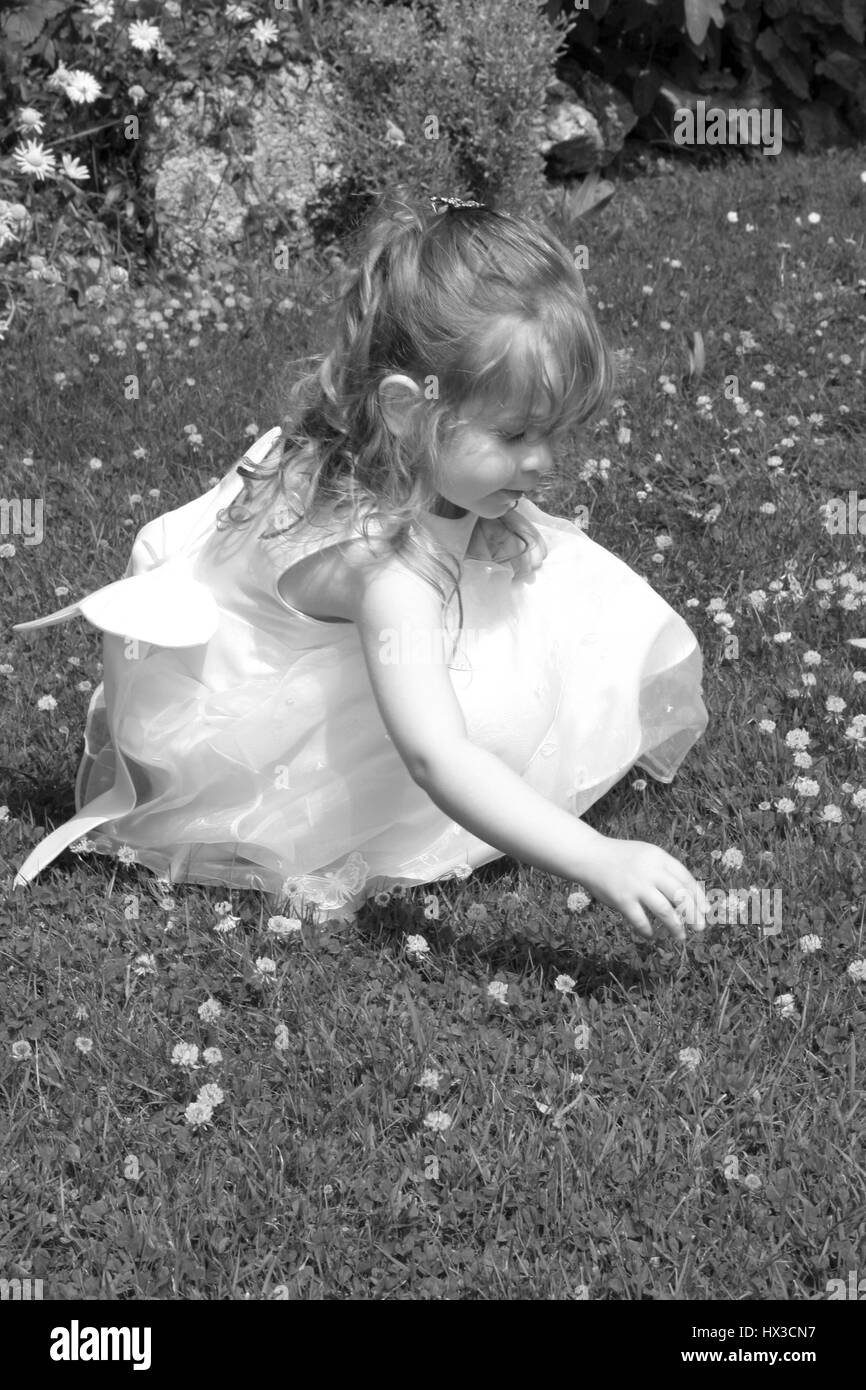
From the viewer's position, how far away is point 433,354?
2.74m

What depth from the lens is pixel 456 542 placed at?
312 cm

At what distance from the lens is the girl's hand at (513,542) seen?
330 centimetres

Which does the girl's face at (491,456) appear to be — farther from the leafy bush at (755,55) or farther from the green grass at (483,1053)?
the leafy bush at (755,55)

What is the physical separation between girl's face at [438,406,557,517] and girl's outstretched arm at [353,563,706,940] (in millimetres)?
206

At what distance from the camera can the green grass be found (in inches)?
91.5

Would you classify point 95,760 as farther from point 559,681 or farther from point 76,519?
point 76,519

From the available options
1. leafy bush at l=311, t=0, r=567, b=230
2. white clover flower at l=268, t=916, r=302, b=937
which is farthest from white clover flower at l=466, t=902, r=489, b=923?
leafy bush at l=311, t=0, r=567, b=230

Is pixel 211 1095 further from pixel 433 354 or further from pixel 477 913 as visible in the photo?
pixel 433 354

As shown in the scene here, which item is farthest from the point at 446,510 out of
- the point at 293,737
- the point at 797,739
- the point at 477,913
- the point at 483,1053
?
the point at 483,1053

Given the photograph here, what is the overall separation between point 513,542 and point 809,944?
1132mm

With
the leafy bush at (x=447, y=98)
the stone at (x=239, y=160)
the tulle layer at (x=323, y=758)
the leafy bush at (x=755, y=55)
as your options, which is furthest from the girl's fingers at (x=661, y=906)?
the leafy bush at (x=755, y=55)

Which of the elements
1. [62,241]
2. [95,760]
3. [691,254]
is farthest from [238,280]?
[95,760]

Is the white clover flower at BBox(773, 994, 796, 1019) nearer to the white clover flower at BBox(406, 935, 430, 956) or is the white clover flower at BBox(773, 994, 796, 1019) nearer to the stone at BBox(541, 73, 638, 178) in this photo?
the white clover flower at BBox(406, 935, 430, 956)

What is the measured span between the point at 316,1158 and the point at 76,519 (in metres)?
2.70
